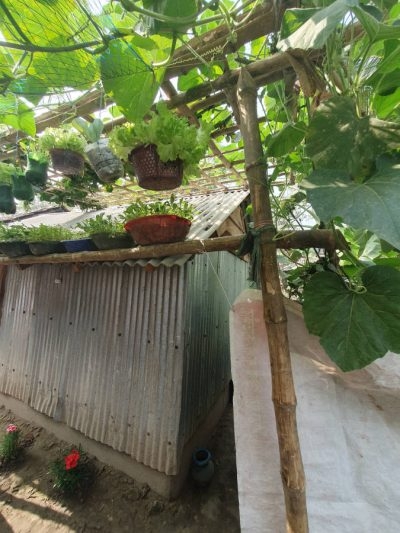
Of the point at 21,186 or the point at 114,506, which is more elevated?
the point at 21,186

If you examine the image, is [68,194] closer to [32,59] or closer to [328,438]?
[32,59]

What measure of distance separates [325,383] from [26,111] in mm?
2388

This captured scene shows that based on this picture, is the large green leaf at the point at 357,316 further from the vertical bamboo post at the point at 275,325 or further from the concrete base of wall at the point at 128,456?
the concrete base of wall at the point at 128,456

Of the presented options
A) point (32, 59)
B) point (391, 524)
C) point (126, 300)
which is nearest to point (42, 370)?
point (126, 300)

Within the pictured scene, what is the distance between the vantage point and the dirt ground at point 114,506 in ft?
8.40

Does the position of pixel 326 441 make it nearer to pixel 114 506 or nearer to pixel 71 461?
pixel 114 506

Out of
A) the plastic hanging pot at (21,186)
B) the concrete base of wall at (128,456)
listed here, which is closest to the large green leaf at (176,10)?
the plastic hanging pot at (21,186)

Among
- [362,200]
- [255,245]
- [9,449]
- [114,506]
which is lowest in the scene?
[114,506]

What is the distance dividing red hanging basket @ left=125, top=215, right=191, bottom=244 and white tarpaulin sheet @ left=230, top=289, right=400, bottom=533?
106 centimetres

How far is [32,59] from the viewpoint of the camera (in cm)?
113

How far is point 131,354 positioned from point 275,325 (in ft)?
7.85

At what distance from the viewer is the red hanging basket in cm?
196

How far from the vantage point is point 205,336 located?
11.0 feet

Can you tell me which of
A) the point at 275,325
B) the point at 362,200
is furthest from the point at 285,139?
the point at 275,325
